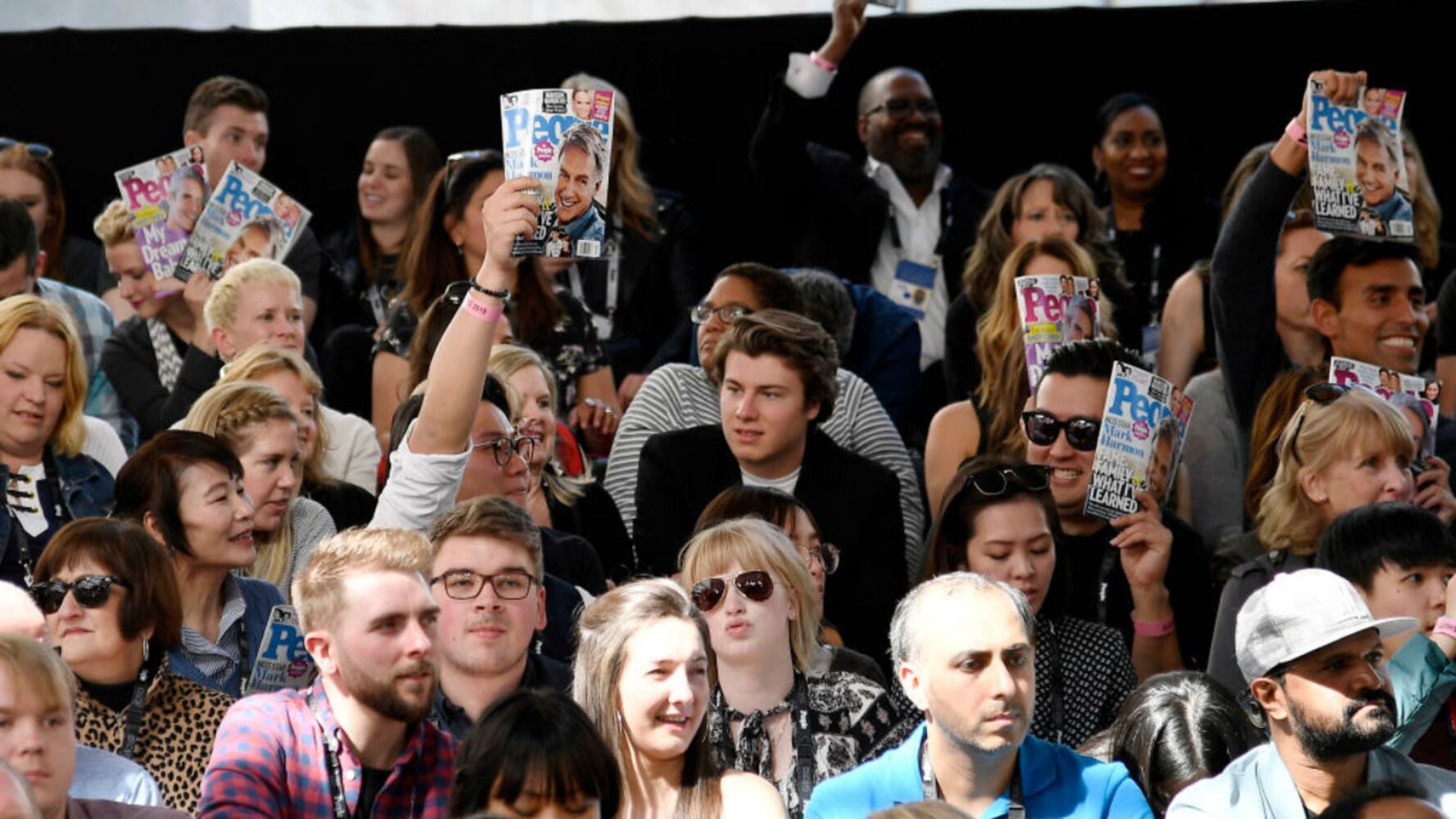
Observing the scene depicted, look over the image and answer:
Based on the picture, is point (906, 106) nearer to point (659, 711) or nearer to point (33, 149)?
point (33, 149)

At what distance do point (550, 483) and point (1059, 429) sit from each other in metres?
1.44

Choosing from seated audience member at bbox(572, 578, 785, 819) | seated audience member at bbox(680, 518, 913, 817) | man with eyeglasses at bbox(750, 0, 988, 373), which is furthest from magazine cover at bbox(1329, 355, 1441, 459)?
seated audience member at bbox(572, 578, 785, 819)

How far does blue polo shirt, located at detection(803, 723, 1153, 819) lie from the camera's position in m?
4.46

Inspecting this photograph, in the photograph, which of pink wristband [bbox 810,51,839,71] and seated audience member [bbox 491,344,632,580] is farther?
pink wristband [bbox 810,51,839,71]

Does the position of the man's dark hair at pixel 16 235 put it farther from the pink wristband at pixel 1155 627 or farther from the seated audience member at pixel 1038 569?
the pink wristband at pixel 1155 627

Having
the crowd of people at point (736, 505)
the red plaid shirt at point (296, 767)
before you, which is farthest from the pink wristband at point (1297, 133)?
the red plaid shirt at point (296, 767)

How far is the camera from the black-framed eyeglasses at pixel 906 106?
27.9 ft

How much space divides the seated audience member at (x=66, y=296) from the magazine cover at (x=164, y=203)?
340 mm

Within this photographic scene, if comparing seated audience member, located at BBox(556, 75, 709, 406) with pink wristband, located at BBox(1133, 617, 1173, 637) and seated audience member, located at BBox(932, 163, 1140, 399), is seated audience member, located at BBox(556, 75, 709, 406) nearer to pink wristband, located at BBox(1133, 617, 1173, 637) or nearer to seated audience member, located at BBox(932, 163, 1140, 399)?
seated audience member, located at BBox(932, 163, 1140, 399)

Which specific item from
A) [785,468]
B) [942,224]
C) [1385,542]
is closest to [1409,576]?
[1385,542]

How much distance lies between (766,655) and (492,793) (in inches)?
47.1

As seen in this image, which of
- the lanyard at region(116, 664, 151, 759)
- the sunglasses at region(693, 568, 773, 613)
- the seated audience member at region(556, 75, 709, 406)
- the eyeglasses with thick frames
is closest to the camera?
the lanyard at region(116, 664, 151, 759)

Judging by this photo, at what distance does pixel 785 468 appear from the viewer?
6348 millimetres

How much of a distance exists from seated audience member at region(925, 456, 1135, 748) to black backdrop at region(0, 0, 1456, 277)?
3.33m
